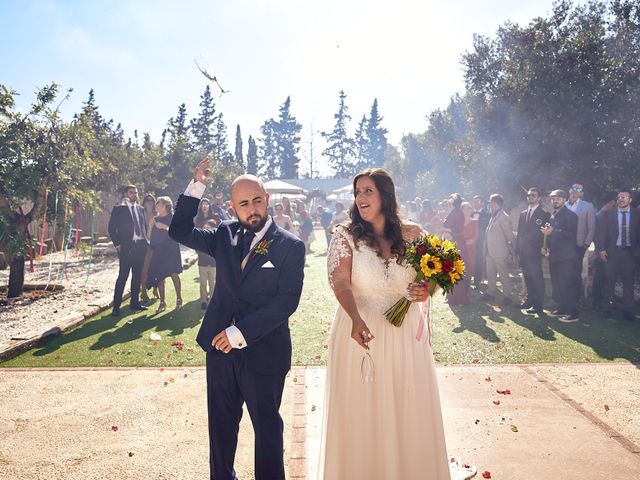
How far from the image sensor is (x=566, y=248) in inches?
378

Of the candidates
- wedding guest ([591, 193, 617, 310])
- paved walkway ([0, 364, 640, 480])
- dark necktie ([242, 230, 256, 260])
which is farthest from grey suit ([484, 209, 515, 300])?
dark necktie ([242, 230, 256, 260])

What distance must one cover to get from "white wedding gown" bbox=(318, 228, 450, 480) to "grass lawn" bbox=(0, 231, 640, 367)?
3294mm

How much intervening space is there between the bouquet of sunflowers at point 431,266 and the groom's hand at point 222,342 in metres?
1.22

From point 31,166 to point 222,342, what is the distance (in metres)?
10.1

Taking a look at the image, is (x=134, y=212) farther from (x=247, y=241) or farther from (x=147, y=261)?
(x=247, y=241)

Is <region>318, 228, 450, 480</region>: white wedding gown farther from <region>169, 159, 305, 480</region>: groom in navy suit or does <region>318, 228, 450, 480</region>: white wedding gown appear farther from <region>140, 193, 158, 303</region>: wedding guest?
<region>140, 193, 158, 303</region>: wedding guest

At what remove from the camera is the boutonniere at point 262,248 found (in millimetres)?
3164

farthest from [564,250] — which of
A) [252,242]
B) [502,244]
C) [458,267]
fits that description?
[252,242]

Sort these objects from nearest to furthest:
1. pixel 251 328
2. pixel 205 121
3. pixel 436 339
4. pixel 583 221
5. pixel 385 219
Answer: pixel 251 328 → pixel 385 219 → pixel 436 339 → pixel 583 221 → pixel 205 121

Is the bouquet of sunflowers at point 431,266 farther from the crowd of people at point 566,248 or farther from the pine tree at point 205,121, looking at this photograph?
the pine tree at point 205,121

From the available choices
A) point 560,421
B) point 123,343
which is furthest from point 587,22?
point 123,343

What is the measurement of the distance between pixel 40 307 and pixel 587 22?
19.4 metres

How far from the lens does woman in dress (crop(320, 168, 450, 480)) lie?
11.1ft

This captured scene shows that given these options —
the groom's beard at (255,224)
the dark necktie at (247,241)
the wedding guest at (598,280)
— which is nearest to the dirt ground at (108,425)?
the dark necktie at (247,241)
